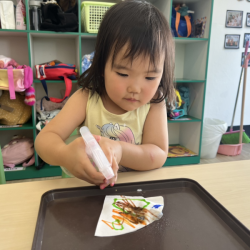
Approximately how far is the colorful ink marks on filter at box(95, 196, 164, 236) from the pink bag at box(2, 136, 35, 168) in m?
1.58

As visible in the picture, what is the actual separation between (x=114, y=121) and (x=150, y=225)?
1.55ft

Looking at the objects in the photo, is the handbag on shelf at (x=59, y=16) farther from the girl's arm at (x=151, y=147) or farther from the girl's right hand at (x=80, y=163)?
the girl's right hand at (x=80, y=163)

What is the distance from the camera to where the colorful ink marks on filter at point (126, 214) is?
426 mm

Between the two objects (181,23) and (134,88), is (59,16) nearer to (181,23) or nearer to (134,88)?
(181,23)

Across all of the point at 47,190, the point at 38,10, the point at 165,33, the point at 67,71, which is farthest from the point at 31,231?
the point at 38,10

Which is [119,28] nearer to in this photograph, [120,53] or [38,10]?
[120,53]

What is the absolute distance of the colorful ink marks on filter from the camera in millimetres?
426

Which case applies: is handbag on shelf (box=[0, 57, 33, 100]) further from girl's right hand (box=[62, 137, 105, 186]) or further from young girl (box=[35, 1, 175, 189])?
girl's right hand (box=[62, 137, 105, 186])

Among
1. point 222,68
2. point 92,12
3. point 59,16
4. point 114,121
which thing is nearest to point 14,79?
point 59,16

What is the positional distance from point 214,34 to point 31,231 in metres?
2.55

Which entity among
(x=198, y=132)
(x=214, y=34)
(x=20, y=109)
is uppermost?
(x=214, y=34)

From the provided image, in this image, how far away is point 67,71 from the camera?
184 cm

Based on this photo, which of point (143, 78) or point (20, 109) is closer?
point (143, 78)

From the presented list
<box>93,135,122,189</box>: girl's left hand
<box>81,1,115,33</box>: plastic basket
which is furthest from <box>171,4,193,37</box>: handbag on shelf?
<box>93,135,122,189</box>: girl's left hand
